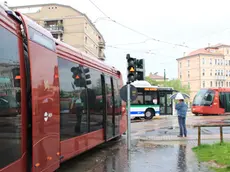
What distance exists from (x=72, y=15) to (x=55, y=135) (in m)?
60.0

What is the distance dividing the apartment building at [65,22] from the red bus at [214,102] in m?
30.6

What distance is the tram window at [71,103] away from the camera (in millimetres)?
7488

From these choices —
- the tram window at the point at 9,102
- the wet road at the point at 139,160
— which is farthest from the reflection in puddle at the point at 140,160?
the tram window at the point at 9,102

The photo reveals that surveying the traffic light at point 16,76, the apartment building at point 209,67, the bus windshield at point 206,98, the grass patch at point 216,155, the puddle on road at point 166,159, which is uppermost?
the apartment building at point 209,67

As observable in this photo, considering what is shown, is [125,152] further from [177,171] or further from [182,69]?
[182,69]

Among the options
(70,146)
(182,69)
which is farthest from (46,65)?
(182,69)

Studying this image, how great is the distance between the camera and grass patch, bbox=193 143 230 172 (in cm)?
830

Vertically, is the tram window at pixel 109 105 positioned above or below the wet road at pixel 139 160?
above

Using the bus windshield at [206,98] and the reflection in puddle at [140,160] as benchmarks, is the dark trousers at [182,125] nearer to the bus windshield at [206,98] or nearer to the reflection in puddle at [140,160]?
the reflection in puddle at [140,160]

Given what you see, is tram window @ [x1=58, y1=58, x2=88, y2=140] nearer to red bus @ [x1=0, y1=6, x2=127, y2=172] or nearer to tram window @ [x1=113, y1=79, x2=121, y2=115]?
red bus @ [x1=0, y1=6, x2=127, y2=172]

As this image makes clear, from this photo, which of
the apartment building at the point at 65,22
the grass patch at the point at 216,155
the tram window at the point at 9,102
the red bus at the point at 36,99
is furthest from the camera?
the apartment building at the point at 65,22

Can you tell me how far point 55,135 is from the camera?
625cm

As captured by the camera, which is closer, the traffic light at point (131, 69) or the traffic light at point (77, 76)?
the traffic light at point (77, 76)

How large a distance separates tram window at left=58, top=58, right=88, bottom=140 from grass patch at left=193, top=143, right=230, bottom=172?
3366mm
